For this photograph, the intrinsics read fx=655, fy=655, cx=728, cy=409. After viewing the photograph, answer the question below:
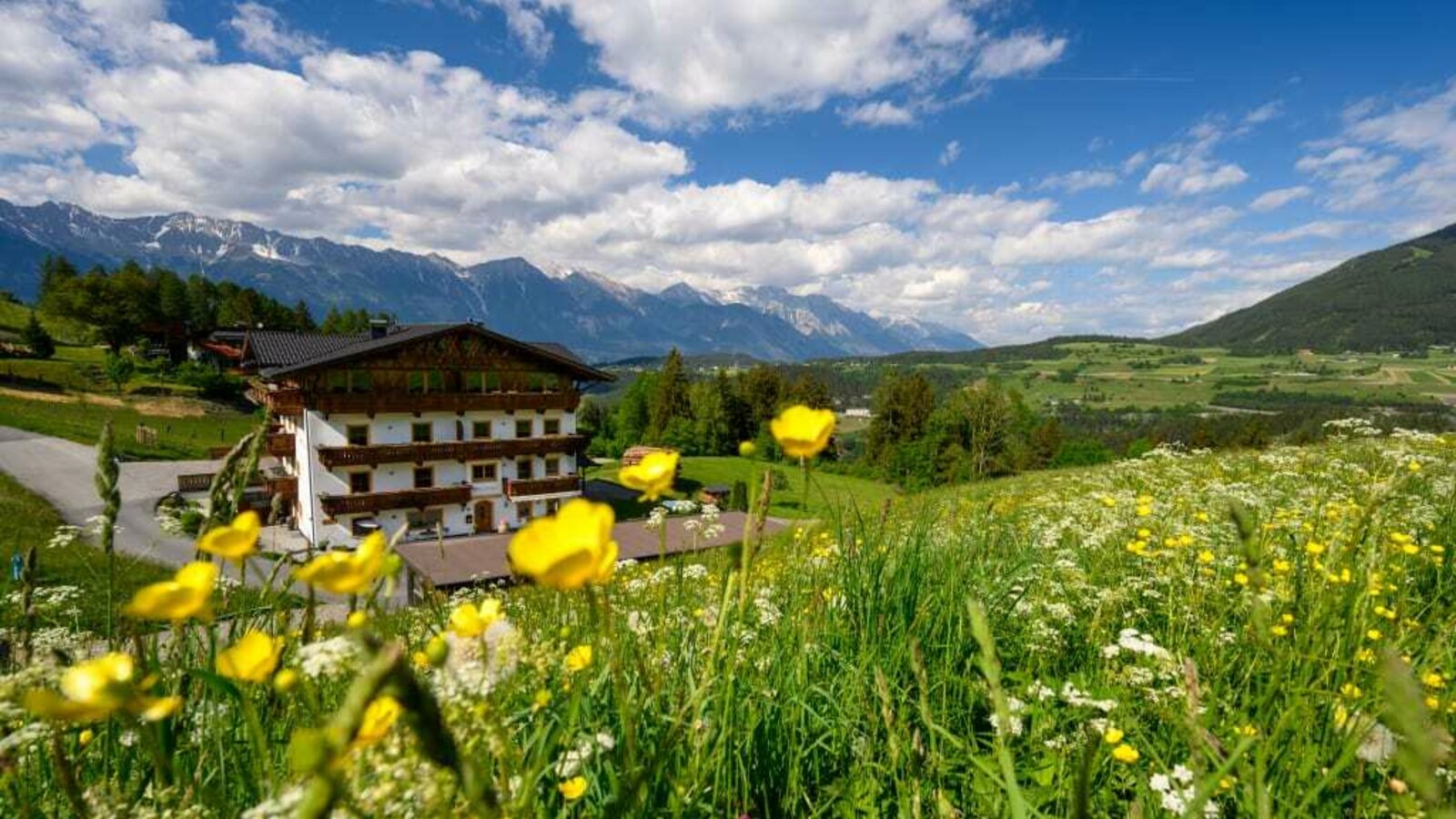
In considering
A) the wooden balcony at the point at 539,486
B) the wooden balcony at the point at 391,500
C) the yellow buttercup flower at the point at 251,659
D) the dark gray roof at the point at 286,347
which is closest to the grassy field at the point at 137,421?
the dark gray roof at the point at 286,347

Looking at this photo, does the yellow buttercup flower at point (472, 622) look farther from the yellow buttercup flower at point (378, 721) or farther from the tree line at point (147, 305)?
the tree line at point (147, 305)

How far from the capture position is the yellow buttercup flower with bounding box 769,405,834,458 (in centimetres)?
126

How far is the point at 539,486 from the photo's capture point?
32625mm

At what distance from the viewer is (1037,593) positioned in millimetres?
4031

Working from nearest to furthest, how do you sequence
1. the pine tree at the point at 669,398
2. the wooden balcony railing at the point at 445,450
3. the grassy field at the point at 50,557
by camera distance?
the grassy field at the point at 50,557 < the wooden balcony railing at the point at 445,450 < the pine tree at the point at 669,398

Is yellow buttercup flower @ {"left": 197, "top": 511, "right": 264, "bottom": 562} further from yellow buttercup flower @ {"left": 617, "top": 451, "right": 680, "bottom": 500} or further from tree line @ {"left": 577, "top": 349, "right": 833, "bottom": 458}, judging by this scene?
tree line @ {"left": 577, "top": 349, "right": 833, "bottom": 458}

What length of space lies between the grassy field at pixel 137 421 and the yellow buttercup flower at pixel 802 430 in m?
51.7

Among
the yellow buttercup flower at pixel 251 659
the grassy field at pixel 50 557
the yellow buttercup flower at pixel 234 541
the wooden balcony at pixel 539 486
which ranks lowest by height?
the wooden balcony at pixel 539 486

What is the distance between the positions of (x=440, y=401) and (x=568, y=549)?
31527 mm

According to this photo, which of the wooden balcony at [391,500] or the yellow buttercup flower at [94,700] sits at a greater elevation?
the yellow buttercup flower at [94,700]

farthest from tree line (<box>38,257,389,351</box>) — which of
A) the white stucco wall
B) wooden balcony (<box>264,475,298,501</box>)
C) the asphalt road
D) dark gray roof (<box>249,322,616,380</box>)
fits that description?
the white stucco wall

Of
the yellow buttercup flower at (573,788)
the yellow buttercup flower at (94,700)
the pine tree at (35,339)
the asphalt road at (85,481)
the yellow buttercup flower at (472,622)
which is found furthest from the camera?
the pine tree at (35,339)

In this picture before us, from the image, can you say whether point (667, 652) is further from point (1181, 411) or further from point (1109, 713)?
point (1181, 411)

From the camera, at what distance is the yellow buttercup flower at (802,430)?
1.26 metres
